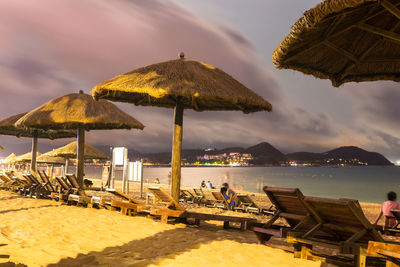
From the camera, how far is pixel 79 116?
9.27 meters

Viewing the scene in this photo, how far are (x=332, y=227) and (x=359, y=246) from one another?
1.69ft

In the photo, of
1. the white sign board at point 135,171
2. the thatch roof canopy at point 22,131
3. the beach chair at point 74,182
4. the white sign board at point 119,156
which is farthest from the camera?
the thatch roof canopy at point 22,131

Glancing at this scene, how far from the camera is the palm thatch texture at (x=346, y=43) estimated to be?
2812mm

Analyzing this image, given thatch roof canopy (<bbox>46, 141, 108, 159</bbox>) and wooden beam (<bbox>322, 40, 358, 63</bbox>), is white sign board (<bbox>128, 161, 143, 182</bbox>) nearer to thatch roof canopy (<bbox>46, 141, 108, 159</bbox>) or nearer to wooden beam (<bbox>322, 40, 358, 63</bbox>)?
thatch roof canopy (<bbox>46, 141, 108, 159</bbox>)

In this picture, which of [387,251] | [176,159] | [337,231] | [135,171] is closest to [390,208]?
[337,231]

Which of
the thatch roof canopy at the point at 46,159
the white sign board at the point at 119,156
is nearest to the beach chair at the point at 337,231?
the white sign board at the point at 119,156

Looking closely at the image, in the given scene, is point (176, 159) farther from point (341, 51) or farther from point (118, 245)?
point (341, 51)

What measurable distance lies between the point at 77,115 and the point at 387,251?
8.29m

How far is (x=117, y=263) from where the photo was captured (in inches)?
136

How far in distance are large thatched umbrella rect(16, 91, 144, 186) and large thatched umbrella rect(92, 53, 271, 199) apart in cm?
205

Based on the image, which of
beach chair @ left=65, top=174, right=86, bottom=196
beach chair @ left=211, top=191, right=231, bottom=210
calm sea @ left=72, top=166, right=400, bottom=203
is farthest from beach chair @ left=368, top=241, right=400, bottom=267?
calm sea @ left=72, top=166, right=400, bottom=203

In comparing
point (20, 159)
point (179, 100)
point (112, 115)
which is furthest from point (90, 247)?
point (20, 159)

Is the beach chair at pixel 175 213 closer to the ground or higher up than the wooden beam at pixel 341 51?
closer to the ground

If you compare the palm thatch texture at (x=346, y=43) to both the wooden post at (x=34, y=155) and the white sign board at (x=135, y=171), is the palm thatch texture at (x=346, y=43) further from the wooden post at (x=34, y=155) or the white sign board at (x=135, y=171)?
the wooden post at (x=34, y=155)
